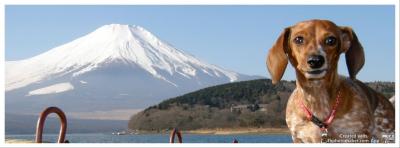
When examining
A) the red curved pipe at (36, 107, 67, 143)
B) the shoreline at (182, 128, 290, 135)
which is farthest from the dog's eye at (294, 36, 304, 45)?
the shoreline at (182, 128, 290, 135)

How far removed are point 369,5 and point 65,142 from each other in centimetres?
220

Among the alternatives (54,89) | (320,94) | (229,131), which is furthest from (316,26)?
(54,89)

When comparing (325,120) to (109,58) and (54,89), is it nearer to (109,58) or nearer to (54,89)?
(109,58)

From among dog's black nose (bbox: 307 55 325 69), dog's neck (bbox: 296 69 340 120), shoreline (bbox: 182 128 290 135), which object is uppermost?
dog's black nose (bbox: 307 55 325 69)

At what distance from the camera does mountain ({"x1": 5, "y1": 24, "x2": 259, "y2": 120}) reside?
521 centimetres

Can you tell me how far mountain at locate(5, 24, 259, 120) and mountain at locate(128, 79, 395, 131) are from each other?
0.10 m

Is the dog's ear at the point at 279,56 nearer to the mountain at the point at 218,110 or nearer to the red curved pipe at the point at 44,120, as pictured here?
the red curved pipe at the point at 44,120

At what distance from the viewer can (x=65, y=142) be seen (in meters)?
4.44

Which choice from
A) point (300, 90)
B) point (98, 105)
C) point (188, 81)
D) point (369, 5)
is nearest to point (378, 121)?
point (300, 90)

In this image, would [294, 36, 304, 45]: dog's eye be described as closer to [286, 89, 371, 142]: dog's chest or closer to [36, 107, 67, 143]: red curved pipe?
[286, 89, 371, 142]: dog's chest

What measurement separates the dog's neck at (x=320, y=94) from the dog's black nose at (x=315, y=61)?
135 millimetres

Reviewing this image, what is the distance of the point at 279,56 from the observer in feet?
12.1

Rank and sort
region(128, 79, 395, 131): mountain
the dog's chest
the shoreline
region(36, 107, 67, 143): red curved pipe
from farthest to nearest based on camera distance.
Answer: region(128, 79, 395, 131): mountain < the shoreline < region(36, 107, 67, 143): red curved pipe < the dog's chest

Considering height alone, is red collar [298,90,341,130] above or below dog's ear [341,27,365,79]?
below
